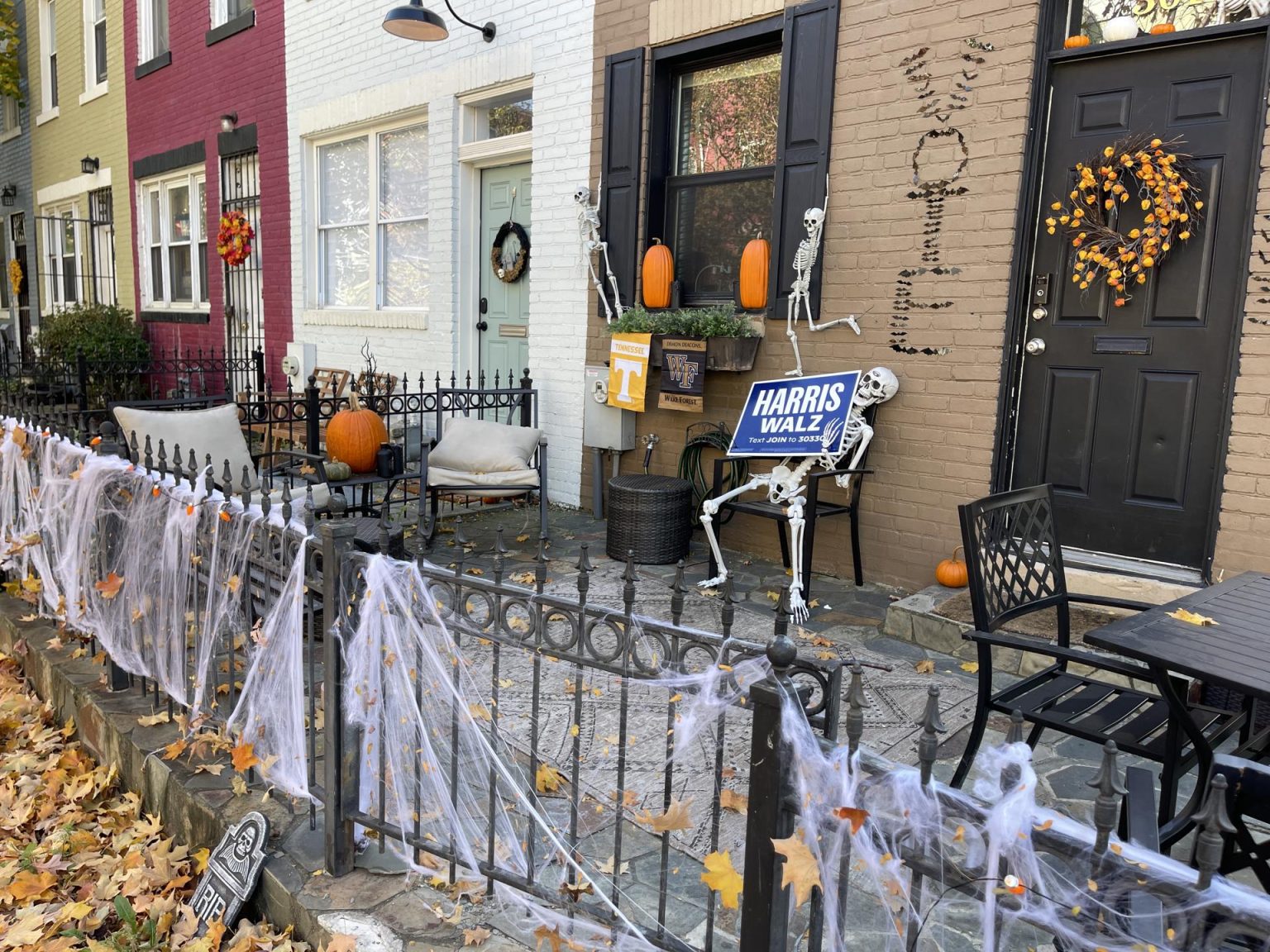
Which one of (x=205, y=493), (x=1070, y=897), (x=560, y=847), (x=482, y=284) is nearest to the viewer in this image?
(x=1070, y=897)

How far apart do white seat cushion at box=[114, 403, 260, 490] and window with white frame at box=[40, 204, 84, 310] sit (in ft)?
37.8

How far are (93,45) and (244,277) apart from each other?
5915 mm

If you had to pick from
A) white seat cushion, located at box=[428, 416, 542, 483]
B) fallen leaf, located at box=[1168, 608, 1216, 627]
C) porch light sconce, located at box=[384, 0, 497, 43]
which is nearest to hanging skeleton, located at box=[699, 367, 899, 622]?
white seat cushion, located at box=[428, 416, 542, 483]

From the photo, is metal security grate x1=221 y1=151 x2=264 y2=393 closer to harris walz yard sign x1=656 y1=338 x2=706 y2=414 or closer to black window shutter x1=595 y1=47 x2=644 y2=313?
black window shutter x1=595 y1=47 x2=644 y2=313

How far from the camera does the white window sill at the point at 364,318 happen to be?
838cm

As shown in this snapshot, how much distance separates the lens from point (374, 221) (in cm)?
884

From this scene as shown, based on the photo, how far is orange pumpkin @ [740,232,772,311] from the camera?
214 inches

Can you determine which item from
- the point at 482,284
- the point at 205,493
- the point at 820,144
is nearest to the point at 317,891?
the point at 205,493

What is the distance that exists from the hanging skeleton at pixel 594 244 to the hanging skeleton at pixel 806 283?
1424 millimetres

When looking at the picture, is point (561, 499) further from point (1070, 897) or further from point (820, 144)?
point (1070, 897)

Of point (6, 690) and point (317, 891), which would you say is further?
point (6, 690)

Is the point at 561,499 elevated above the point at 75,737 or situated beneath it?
elevated above

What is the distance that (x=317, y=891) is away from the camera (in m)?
2.30

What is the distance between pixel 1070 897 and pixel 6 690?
15.2 feet
